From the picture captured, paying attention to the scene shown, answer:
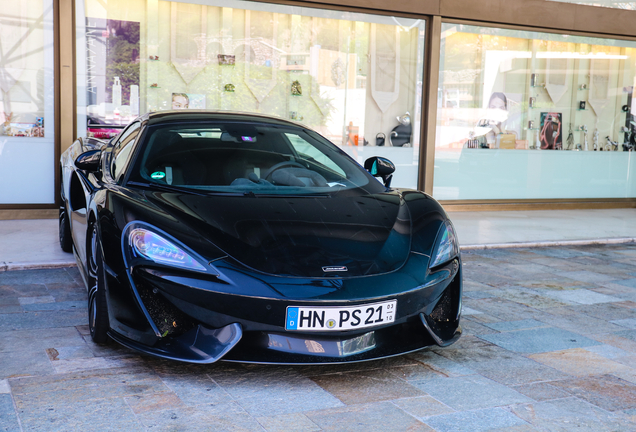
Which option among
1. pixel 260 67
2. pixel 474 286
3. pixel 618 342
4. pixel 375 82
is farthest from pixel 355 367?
pixel 375 82

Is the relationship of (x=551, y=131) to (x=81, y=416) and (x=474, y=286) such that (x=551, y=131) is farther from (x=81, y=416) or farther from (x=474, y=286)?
(x=81, y=416)

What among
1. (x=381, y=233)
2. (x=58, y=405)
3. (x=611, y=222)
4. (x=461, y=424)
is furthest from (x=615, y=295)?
(x=611, y=222)

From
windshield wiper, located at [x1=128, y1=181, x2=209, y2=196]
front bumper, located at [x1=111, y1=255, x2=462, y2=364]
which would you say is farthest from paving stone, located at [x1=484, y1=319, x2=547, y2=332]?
windshield wiper, located at [x1=128, y1=181, x2=209, y2=196]

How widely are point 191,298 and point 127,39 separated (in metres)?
6.22

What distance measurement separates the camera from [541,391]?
2969 mm

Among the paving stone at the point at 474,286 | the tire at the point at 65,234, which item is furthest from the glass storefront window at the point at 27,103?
the paving stone at the point at 474,286

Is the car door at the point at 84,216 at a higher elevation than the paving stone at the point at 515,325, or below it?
higher

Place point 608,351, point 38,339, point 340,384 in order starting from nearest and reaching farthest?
point 340,384 < point 38,339 < point 608,351

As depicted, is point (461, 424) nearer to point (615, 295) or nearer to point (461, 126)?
point (615, 295)

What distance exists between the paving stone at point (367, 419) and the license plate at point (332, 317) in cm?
34

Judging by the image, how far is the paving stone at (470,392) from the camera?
9.21 ft

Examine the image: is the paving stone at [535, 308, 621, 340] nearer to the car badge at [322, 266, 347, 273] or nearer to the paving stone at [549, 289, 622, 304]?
the paving stone at [549, 289, 622, 304]

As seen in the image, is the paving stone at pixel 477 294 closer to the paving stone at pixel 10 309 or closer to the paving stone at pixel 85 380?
the paving stone at pixel 85 380

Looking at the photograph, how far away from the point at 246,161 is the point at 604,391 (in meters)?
2.22
